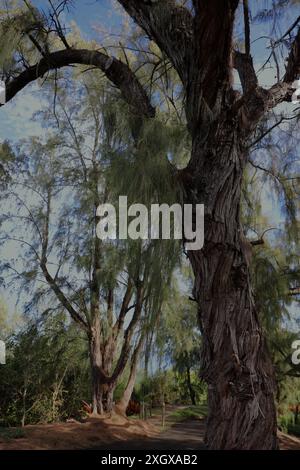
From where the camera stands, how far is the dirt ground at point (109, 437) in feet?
17.2

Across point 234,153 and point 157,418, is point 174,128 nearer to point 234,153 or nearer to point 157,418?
point 234,153

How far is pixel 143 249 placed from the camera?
277 centimetres

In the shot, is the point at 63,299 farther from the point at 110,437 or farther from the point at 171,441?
the point at 171,441

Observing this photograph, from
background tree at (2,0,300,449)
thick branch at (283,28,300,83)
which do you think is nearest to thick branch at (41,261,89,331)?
background tree at (2,0,300,449)

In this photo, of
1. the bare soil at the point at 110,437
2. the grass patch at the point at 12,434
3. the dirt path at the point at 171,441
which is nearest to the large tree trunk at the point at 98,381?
the bare soil at the point at 110,437

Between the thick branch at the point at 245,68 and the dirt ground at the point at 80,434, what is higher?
the thick branch at the point at 245,68

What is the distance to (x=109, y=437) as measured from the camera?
6.16 meters

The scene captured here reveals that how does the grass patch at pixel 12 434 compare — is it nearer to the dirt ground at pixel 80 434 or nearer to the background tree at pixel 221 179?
the dirt ground at pixel 80 434

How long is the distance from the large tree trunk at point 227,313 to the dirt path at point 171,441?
2.70 metres

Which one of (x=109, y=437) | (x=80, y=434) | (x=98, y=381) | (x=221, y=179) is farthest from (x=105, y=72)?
(x=98, y=381)

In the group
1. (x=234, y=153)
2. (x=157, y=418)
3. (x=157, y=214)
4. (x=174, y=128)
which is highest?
(x=174, y=128)

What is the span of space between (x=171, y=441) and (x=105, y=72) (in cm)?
457

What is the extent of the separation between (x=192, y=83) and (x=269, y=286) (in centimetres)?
236

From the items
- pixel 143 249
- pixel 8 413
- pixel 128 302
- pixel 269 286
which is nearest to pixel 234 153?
pixel 143 249
